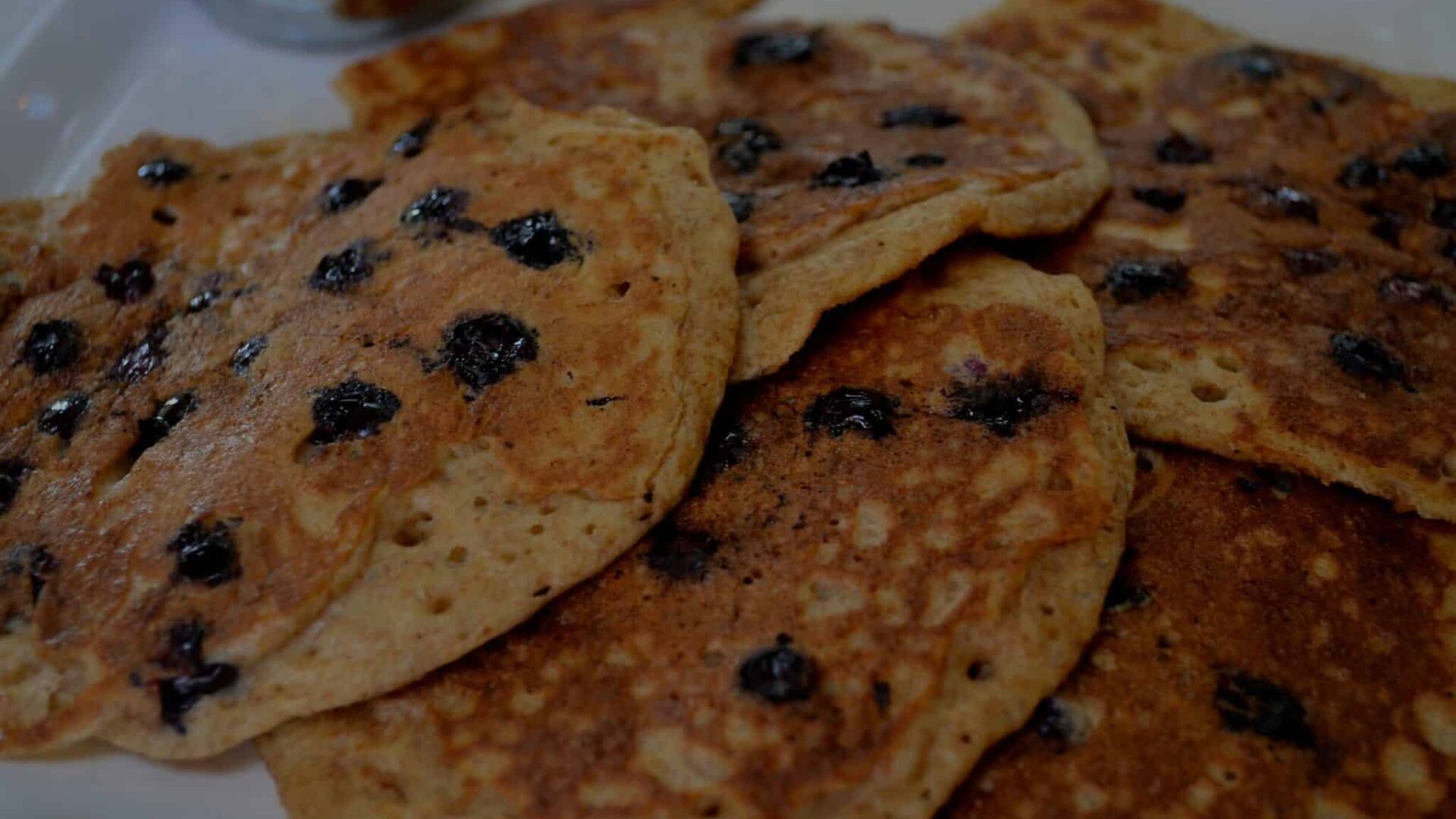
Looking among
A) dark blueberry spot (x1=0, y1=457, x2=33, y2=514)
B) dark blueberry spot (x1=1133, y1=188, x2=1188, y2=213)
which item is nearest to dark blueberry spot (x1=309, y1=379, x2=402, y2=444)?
dark blueberry spot (x1=0, y1=457, x2=33, y2=514)

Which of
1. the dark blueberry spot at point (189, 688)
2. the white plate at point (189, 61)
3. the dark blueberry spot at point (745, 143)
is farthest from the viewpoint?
the white plate at point (189, 61)

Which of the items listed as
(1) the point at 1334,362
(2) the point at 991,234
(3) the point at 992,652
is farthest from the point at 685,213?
(1) the point at 1334,362

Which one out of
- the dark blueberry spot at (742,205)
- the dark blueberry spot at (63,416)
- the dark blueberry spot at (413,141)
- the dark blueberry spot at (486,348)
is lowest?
the dark blueberry spot at (63,416)

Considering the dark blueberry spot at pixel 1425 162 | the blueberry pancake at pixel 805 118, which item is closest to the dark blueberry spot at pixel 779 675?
the blueberry pancake at pixel 805 118

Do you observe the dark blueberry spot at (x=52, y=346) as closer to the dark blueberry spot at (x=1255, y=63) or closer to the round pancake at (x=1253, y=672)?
the round pancake at (x=1253, y=672)

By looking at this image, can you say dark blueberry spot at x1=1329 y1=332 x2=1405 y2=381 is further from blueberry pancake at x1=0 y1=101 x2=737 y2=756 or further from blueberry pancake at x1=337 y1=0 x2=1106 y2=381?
blueberry pancake at x1=0 y1=101 x2=737 y2=756

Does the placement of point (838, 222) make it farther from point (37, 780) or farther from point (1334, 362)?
point (37, 780)

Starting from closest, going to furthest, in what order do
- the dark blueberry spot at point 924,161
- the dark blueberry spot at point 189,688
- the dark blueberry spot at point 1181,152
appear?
the dark blueberry spot at point 189,688, the dark blueberry spot at point 924,161, the dark blueberry spot at point 1181,152

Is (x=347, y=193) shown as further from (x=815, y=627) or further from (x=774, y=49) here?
(x=815, y=627)

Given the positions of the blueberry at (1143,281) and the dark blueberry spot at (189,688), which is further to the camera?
the blueberry at (1143,281)
